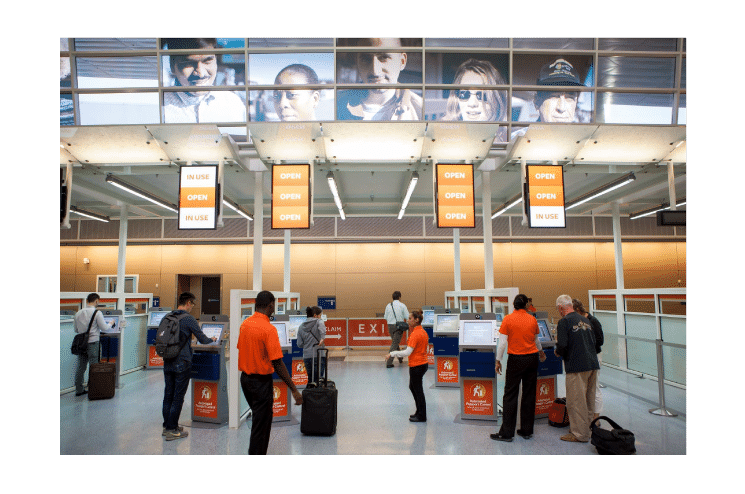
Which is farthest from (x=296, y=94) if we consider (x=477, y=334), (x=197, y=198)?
(x=477, y=334)

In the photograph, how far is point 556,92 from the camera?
455 inches

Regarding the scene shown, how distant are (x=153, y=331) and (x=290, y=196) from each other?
581 cm

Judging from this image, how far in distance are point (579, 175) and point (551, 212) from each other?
3.09 metres

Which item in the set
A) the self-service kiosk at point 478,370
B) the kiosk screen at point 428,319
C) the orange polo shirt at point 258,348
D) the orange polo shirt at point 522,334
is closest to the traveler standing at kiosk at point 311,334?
the self-service kiosk at point 478,370

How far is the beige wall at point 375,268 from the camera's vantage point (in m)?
15.3

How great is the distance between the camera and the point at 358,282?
1530 cm

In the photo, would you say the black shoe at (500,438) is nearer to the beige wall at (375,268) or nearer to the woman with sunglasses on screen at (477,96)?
the woman with sunglasses on screen at (477,96)

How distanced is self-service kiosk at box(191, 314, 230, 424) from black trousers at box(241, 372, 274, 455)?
7.02ft

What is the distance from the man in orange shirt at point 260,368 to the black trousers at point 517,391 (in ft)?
8.55

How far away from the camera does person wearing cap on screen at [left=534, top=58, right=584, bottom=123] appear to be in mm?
11578

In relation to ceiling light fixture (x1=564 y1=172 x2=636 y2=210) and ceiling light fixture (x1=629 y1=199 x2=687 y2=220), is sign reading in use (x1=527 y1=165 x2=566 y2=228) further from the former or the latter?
ceiling light fixture (x1=629 y1=199 x2=687 y2=220)

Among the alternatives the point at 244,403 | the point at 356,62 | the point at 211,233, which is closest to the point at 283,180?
the point at 244,403

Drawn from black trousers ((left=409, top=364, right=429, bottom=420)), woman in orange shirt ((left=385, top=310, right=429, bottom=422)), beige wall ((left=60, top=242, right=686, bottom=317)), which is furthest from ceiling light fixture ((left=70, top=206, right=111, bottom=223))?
black trousers ((left=409, top=364, right=429, bottom=420))

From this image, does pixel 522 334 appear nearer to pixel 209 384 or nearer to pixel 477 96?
pixel 209 384
